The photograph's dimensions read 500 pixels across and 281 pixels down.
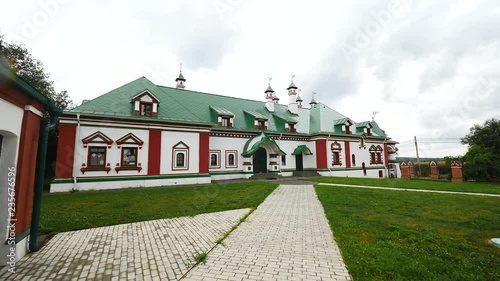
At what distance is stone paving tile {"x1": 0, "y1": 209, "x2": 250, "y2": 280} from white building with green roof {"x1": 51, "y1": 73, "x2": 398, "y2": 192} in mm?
10377

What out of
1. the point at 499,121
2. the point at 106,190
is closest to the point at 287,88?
the point at 106,190

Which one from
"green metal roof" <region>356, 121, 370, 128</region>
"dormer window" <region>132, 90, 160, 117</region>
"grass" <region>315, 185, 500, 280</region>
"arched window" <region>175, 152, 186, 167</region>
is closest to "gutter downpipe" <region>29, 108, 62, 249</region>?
"grass" <region>315, 185, 500, 280</region>

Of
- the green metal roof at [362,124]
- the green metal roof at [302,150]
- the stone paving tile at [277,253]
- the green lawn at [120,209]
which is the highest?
the green metal roof at [362,124]

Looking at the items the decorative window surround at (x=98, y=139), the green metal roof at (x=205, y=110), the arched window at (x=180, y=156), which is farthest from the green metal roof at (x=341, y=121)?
the decorative window surround at (x=98, y=139)

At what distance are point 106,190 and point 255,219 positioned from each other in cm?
1202

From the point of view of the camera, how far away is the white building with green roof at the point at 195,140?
15.0 m

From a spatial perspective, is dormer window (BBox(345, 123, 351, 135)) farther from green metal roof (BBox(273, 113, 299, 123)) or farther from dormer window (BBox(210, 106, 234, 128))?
dormer window (BBox(210, 106, 234, 128))

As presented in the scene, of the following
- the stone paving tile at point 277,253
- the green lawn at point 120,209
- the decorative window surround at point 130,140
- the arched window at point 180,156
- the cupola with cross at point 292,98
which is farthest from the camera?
the cupola with cross at point 292,98

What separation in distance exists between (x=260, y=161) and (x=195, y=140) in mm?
8187

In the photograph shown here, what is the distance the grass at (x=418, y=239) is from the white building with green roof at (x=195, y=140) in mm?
12547

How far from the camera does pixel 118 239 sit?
18.8 ft

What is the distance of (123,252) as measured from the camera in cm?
493

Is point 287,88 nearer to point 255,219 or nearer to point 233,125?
point 233,125

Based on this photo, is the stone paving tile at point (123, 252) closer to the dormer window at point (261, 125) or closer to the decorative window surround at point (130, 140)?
the decorative window surround at point (130, 140)
